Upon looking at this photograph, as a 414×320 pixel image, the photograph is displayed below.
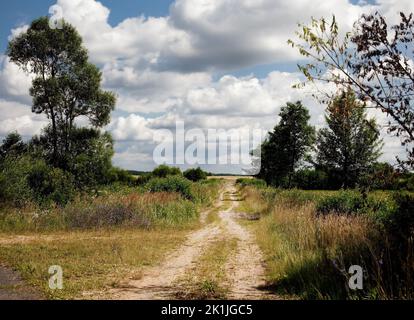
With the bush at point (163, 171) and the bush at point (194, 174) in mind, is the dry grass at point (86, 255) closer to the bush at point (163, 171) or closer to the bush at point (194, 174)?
the bush at point (163, 171)

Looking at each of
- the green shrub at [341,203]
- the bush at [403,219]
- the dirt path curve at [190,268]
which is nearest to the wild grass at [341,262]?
the bush at [403,219]

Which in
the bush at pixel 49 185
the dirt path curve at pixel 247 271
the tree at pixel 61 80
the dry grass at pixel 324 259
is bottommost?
the dirt path curve at pixel 247 271

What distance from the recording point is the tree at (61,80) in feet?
103

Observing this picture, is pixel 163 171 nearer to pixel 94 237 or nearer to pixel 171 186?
pixel 171 186

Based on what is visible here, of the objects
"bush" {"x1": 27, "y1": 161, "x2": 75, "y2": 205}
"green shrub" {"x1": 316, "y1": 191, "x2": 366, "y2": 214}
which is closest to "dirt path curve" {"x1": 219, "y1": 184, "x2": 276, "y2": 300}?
"green shrub" {"x1": 316, "y1": 191, "x2": 366, "y2": 214}

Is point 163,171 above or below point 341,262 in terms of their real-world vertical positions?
above

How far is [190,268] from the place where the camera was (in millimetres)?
11469

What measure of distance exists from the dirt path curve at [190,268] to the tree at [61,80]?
18.4 meters

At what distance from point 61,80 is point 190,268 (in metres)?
24.4

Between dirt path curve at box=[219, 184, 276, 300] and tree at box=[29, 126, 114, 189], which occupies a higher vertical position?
tree at box=[29, 126, 114, 189]

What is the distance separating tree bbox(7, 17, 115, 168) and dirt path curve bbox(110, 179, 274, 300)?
18.4 meters

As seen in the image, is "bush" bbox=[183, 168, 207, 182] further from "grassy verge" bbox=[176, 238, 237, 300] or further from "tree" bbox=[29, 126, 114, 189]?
"grassy verge" bbox=[176, 238, 237, 300]

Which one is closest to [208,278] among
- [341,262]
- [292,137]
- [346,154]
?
[341,262]

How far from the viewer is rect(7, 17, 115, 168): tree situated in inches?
1232
